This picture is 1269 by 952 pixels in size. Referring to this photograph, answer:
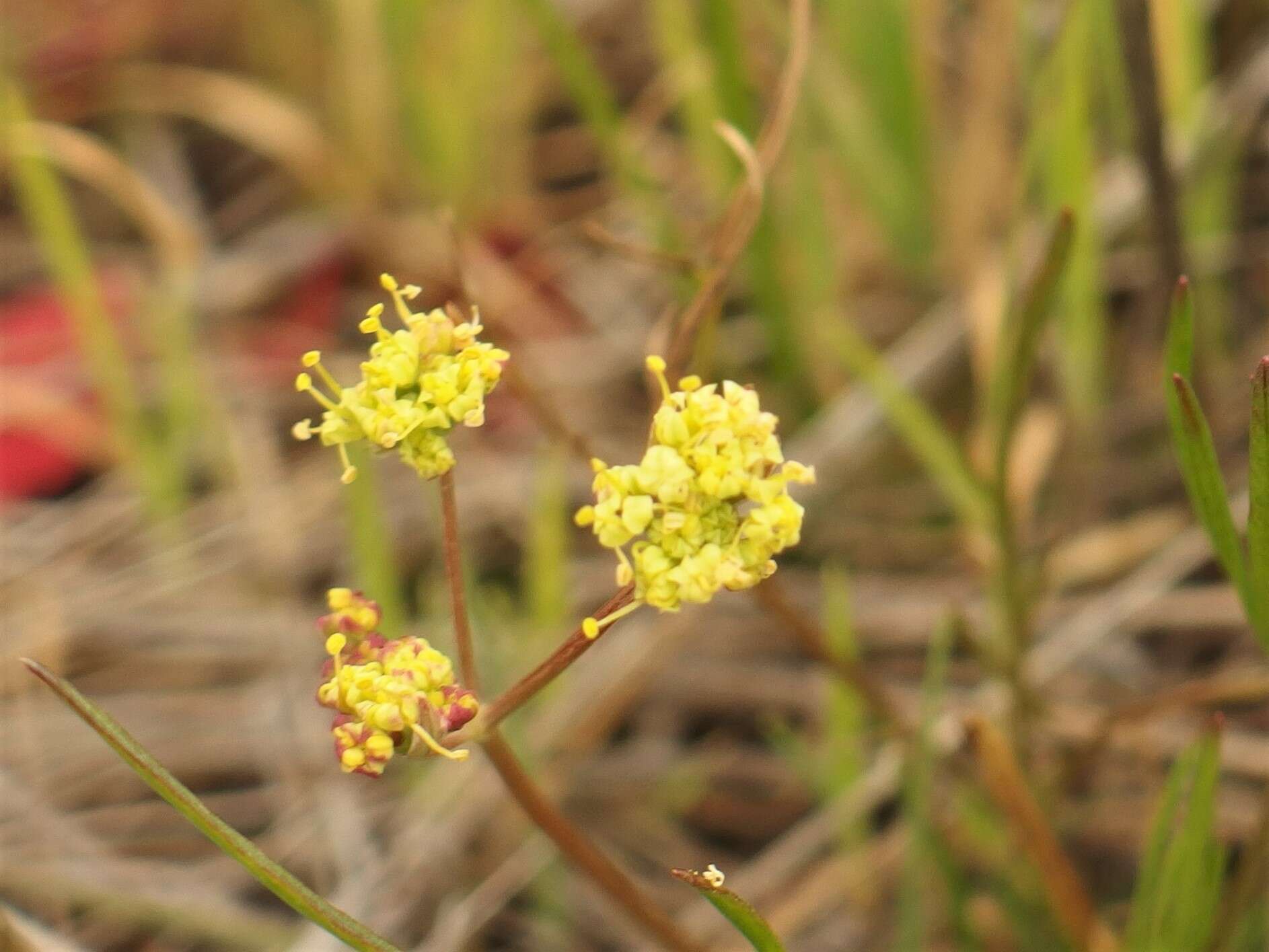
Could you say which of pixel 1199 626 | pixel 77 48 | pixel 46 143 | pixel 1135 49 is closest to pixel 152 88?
pixel 77 48

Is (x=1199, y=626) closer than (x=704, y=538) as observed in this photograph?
No

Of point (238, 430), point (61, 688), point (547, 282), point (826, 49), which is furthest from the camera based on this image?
point (547, 282)

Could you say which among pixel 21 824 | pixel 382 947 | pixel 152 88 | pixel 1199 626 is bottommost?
pixel 382 947

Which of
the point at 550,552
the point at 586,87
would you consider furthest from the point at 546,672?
the point at 586,87

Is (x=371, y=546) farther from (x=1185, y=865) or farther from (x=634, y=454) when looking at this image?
(x=1185, y=865)

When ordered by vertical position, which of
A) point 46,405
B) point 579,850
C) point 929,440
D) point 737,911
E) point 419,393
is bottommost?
point 737,911

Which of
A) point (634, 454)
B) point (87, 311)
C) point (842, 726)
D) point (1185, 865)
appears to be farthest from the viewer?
point (634, 454)

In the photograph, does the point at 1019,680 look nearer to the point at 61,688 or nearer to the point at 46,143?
the point at 61,688

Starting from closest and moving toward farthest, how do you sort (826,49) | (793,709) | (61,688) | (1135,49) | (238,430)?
(61,688) < (1135,49) < (793,709) < (826,49) < (238,430)
